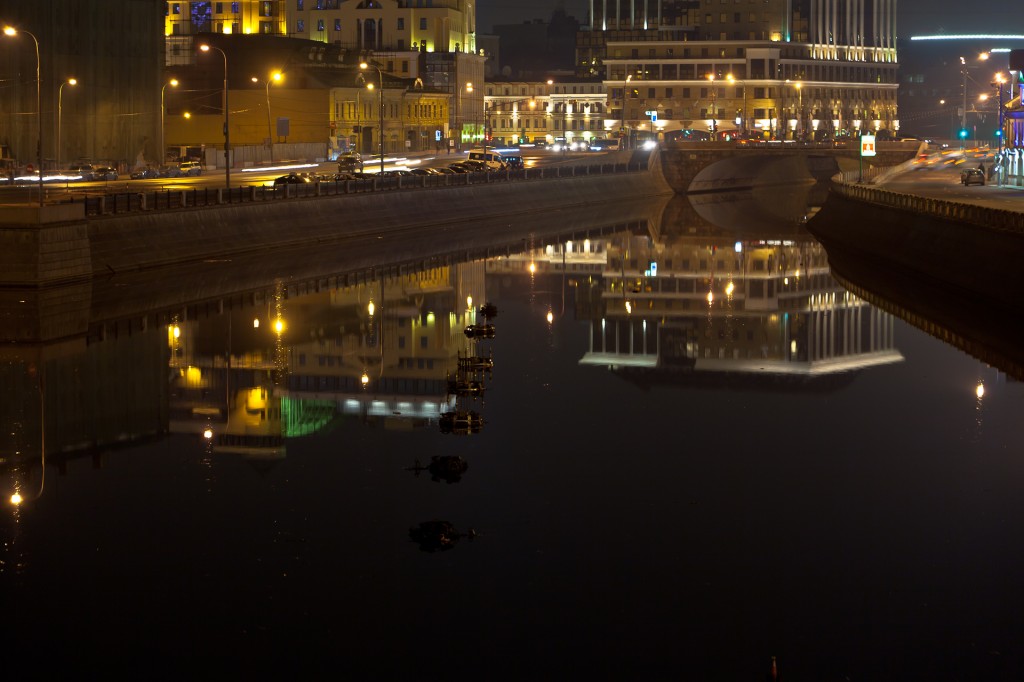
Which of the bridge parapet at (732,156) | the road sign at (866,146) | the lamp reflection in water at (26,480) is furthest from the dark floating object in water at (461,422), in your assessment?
the bridge parapet at (732,156)

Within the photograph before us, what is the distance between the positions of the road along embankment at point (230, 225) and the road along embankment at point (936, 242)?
843 inches

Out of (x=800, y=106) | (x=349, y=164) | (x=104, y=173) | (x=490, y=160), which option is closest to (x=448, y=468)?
(x=104, y=173)

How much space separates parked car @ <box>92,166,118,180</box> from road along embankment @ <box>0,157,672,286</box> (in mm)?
15875

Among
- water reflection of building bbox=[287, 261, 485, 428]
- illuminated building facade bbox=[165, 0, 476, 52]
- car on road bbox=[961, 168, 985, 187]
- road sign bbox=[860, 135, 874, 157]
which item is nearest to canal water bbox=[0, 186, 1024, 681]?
water reflection of building bbox=[287, 261, 485, 428]

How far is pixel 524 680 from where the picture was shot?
18750 mm

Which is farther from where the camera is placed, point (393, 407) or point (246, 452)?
point (393, 407)

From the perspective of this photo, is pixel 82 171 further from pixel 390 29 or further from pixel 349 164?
pixel 390 29

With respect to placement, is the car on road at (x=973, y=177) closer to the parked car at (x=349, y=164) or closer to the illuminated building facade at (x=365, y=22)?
the parked car at (x=349, y=164)

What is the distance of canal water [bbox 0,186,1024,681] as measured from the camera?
19812mm

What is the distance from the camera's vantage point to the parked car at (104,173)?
84137 mm

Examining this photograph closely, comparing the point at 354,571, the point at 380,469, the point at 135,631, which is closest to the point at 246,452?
the point at 380,469

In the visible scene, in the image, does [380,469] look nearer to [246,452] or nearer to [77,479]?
[246,452]

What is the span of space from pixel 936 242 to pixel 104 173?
1872 inches

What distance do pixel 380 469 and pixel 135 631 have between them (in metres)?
9.02
